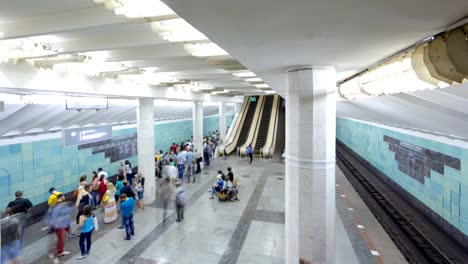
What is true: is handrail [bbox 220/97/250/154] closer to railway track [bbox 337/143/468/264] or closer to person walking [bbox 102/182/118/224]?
railway track [bbox 337/143/468/264]

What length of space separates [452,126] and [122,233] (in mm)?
7663

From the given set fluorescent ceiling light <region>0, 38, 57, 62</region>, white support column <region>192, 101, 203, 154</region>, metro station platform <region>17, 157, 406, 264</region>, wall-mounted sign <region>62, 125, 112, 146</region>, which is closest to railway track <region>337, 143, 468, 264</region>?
metro station platform <region>17, 157, 406, 264</region>

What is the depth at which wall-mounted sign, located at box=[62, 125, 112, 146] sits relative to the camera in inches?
261

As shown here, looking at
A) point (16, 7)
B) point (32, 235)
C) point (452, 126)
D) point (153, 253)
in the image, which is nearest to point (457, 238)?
point (452, 126)

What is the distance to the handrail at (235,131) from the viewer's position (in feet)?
55.7

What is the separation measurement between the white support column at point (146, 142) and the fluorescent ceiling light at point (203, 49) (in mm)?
5429

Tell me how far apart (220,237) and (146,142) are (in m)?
4.46

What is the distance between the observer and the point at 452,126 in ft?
16.1

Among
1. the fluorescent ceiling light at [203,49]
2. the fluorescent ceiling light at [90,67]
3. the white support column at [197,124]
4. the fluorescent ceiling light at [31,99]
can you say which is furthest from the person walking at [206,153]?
the fluorescent ceiling light at [203,49]

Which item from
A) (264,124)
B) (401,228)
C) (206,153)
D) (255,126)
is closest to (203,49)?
(401,228)

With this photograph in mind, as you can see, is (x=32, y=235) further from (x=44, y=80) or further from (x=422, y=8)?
(x=422, y=8)

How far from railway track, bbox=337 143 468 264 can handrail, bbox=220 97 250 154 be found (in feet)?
26.8

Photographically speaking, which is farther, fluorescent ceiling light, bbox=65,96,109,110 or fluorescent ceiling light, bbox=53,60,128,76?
fluorescent ceiling light, bbox=65,96,109,110

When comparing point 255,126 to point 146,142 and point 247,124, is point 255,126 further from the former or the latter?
point 146,142
